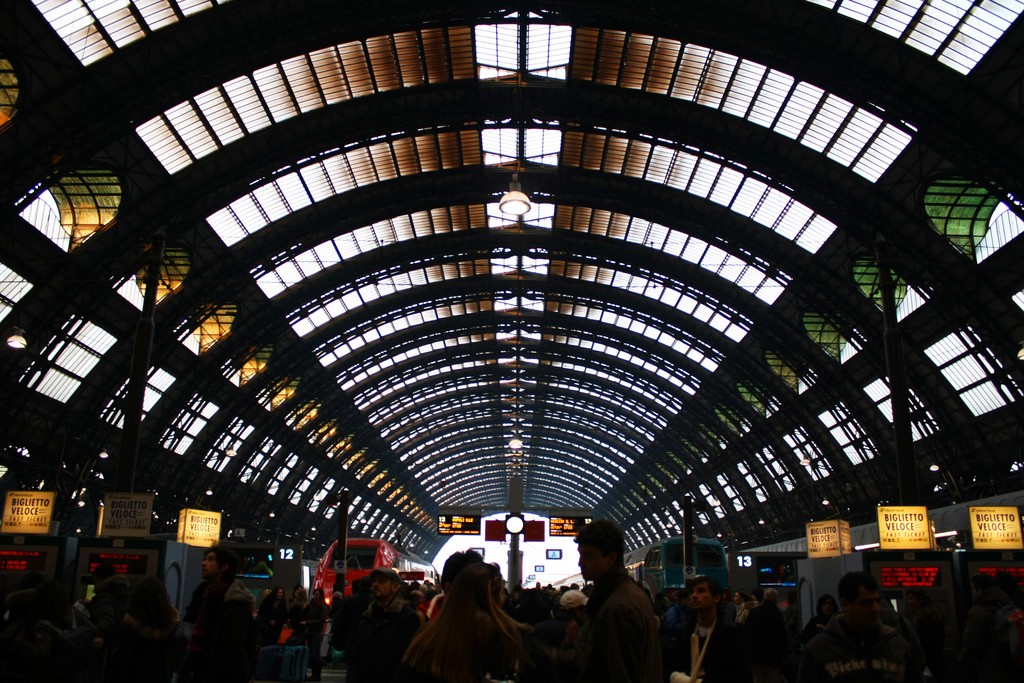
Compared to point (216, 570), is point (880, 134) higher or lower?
higher

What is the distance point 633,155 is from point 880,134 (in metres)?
9.37

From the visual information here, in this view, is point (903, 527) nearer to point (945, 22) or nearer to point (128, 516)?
point (945, 22)

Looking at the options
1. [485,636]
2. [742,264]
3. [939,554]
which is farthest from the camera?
[742,264]

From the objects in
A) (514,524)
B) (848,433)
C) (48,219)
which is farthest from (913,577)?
(848,433)

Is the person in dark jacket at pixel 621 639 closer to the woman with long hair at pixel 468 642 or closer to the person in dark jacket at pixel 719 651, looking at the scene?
the woman with long hair at pixel 468 642

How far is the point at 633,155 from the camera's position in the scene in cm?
3338

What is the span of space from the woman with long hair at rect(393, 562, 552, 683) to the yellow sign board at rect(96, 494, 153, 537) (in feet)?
46.2

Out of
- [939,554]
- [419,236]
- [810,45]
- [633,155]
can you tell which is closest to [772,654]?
[939,554]

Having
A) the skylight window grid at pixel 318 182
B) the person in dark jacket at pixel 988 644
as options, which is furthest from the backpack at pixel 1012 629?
the skylight window grid at pixel 318 182

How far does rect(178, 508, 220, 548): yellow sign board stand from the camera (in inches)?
784

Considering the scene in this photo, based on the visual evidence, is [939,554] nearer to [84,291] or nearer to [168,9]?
[168,9]

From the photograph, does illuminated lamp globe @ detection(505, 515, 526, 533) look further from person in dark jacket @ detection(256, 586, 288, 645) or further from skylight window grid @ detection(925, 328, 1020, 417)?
person in dark jacket @ detection(256, 586, 288, 645)

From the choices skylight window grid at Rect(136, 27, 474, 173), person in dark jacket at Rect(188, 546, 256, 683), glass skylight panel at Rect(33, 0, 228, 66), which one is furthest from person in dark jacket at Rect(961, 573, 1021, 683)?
glass skylight panel at Rect(33, 0, 228, 66)

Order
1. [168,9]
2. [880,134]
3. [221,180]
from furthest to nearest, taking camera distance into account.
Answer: [221,180] → [880,134] → [168,9]
